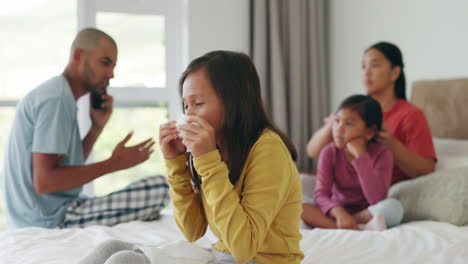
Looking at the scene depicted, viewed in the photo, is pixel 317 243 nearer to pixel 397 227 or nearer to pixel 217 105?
pixel 397 227

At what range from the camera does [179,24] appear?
3.14 meters

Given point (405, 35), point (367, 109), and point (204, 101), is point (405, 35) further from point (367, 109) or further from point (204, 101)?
point (204, 101)

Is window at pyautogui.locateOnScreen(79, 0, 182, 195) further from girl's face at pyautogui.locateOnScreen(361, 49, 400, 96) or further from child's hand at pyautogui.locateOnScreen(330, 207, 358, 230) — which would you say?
child's hand at pyautogui.locateOnScreen(330, 207, 358, 230)

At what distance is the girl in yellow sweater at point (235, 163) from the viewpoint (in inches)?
39.5

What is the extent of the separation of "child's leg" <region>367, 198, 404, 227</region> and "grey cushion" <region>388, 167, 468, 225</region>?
0.11 metres

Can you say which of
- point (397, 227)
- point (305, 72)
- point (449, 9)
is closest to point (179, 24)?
point (305, 72)

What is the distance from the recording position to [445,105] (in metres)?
2.30

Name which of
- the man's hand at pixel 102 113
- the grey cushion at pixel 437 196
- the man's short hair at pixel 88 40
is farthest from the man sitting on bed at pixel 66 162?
the grey cushion at pixel 437 196

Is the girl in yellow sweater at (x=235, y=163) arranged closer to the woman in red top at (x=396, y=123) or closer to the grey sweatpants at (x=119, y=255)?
the grey sweatpants at (x=119, y=255)

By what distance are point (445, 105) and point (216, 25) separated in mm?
1548

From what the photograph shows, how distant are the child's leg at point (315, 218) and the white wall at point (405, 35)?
1.08 m

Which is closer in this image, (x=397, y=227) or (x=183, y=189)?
(x=183, y=189)

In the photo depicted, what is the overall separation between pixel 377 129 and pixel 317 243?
67cm

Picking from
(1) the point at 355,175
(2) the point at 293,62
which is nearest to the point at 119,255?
(1) the point at 355,175
